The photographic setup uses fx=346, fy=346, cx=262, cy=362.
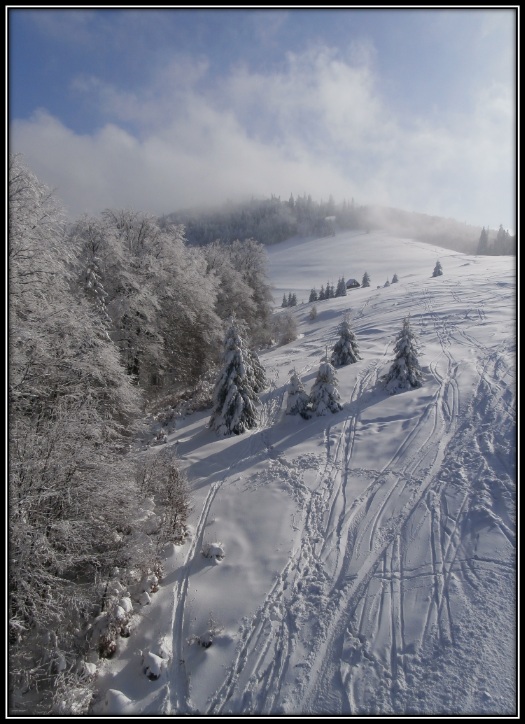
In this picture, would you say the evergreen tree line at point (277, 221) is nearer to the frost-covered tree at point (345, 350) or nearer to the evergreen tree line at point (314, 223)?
the evergreen tree line at point (314, 223)

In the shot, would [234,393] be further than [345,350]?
No

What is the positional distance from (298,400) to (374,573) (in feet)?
28.4

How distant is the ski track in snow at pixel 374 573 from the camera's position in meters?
6.22

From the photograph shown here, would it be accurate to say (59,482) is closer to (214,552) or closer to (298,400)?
(214,552)

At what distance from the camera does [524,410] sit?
10.5m

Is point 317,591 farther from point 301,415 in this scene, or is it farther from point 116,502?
point 301,415

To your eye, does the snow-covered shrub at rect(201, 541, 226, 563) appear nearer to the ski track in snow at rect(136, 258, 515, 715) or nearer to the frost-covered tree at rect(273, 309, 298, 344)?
the ski track in snow at rect(136, 258, 515, 715)

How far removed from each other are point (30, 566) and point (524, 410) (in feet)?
43.3

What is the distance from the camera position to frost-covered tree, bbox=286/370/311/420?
53.0ft

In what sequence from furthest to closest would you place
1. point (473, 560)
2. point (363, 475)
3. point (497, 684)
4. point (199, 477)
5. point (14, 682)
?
point (199, 477) < point (363, 475) < point (473, 560) < point (14, 682) < point (497, 684)

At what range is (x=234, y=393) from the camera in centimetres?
1598

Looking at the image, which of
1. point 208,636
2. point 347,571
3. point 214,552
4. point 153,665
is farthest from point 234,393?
point 153,665

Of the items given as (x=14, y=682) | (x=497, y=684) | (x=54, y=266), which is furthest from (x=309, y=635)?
(x=54, y=266)

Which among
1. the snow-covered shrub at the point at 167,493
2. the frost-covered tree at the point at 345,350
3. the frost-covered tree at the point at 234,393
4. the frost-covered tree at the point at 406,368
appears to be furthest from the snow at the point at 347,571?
the frost-covered tree at the point at 345,350
